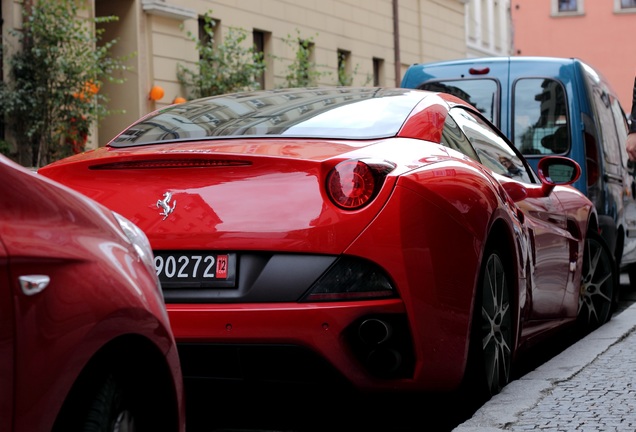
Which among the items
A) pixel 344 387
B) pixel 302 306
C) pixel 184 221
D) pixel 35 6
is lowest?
pixel 344 387

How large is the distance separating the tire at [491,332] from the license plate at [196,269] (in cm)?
108

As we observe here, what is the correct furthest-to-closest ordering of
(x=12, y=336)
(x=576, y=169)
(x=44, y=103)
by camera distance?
(x=44, y=103)
(x=576, y=169)
(x=12, y=336)

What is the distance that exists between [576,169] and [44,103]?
42.6 ft

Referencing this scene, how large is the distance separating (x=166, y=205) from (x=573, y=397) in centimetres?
171

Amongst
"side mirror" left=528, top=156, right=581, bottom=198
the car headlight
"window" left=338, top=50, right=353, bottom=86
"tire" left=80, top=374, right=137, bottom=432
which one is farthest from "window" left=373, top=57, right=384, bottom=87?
"tire" left=80, top=374, right=137, bottom=432

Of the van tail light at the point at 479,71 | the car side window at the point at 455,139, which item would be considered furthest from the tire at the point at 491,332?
the van tail light at the point at 479,71

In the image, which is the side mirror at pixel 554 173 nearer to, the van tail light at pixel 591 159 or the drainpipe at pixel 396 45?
the van tail light at pixel 591 159

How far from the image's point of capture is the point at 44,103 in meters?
19.3

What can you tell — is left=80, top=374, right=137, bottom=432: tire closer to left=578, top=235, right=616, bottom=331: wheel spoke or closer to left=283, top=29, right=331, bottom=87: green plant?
left=578, top=235, right=616, bottom=331: wheel spoke

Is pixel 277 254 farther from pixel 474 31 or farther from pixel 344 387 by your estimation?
pixel 474 31

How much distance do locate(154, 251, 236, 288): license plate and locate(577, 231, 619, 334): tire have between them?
12.0 feet

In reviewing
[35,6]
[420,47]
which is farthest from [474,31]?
[35,6]

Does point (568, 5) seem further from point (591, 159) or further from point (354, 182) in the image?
point (354, 182)

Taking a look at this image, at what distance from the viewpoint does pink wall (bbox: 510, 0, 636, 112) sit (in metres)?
61.9
